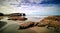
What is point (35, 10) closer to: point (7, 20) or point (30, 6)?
point (30, 6)

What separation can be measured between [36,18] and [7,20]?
472mm

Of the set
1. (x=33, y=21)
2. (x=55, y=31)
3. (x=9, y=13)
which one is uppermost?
(x=9, y=13)

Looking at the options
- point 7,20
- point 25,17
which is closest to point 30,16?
point 25,17

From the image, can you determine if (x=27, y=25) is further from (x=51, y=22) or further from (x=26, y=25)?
(x=51, y=22)

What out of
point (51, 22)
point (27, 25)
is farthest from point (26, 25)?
point (51, 22)

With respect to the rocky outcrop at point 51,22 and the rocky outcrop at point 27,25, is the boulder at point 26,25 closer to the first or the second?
the rocky outcrop at point 27,25

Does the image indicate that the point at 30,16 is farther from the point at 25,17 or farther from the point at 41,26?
the point at 41,26

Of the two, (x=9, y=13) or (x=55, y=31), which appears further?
(x=9, y=13)

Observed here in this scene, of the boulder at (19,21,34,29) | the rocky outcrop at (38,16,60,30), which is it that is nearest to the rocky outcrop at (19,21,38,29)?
the boulder at (19,21,34,29)

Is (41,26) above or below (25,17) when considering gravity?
below

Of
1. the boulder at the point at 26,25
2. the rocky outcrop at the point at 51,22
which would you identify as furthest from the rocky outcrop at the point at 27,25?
the rocky outcrop at the point at 51,22

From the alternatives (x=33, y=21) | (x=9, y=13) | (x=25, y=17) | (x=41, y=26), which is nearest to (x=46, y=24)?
(x=41, y=26)

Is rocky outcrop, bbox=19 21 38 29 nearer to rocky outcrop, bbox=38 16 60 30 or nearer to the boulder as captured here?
the boulder

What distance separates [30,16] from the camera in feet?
6.24
